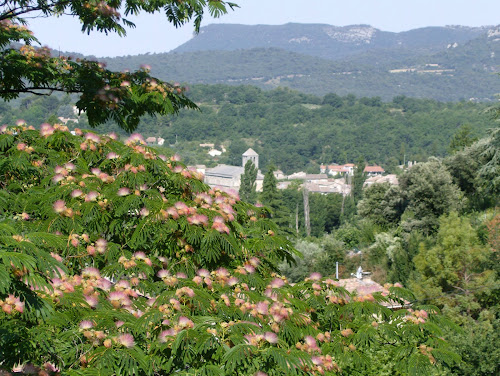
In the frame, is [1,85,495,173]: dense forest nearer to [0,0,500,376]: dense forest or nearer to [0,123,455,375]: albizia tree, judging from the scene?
[0,0,500,376]: dense forest

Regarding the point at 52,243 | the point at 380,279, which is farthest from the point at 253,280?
the point at 380,279

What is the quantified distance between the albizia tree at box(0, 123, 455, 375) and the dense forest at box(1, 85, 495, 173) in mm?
120840

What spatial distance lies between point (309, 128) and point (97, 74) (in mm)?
157129

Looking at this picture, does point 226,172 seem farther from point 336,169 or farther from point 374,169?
point 374,169

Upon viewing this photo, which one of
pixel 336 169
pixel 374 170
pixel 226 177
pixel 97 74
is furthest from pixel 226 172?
pixel 97 74

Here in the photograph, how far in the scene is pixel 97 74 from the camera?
5.59 m

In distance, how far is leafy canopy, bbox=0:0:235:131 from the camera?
5.29 m

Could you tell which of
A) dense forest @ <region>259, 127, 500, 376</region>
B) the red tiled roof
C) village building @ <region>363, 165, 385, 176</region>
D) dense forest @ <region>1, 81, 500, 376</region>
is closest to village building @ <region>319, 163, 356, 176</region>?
the red tiled roof

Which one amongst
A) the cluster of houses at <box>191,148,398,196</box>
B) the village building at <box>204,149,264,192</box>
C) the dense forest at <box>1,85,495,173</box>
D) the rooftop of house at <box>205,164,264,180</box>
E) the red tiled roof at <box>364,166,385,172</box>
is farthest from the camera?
the dense forest at <box>1,85,495,173</box>

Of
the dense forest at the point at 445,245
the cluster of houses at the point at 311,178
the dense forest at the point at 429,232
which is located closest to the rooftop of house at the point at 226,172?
the cluster of houses at the point at 311,178

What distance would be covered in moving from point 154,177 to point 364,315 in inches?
69.3

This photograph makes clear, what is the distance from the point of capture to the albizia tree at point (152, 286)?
2.90 m

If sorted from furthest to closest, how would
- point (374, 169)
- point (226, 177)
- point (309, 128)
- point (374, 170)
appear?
1. point (309, 128)
2. point (374, 169)
3. point (374, 170)
4. point (226, 177)

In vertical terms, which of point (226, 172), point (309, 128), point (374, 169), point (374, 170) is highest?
point (309, 128)
